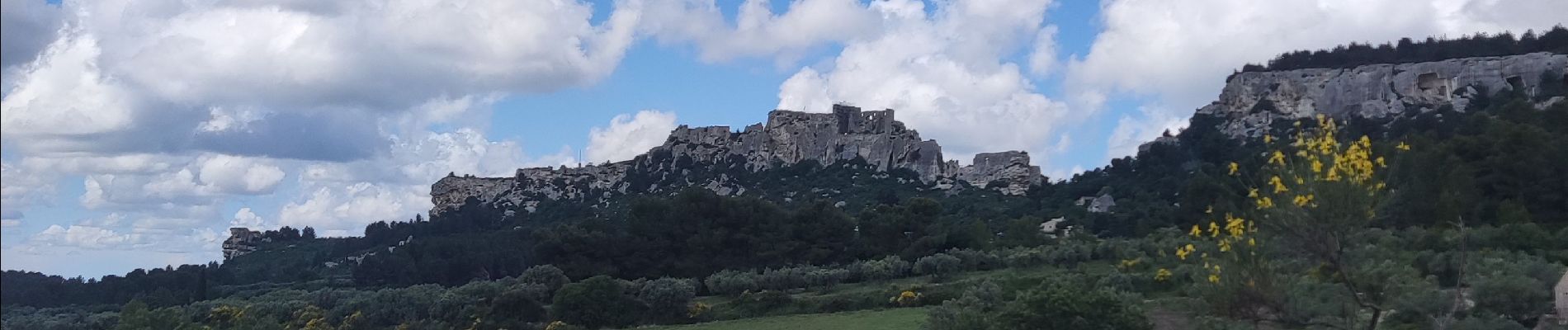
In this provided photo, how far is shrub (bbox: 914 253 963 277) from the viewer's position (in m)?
40.7

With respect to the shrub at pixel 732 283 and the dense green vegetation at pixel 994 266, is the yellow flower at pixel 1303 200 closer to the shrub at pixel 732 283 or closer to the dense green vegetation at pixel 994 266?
the dense green vegetation at pixel 994 266

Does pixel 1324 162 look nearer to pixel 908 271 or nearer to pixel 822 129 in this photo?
pixel 908 271

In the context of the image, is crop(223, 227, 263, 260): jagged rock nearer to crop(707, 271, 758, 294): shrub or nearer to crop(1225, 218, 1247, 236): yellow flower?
crop(707, 271, 758, 294): shrub

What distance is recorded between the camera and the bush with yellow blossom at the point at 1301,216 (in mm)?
12438

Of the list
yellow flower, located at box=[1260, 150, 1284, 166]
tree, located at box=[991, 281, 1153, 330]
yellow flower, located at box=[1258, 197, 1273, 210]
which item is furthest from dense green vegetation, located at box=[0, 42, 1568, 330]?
yellow flower, located at box=[1260, 150, 1284, 166]

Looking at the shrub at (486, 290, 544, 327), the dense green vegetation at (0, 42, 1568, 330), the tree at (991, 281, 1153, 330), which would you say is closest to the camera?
the dense green vegetation at (0, 42, 1568, 330)

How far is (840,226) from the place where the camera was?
49.8 meters

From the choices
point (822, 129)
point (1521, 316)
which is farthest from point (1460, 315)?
point (822, 129)

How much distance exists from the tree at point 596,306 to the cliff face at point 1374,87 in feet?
135

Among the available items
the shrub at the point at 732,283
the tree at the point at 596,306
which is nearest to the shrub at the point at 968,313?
the tree at the point at 596,306

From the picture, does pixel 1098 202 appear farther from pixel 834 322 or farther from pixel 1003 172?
pixel 834 322

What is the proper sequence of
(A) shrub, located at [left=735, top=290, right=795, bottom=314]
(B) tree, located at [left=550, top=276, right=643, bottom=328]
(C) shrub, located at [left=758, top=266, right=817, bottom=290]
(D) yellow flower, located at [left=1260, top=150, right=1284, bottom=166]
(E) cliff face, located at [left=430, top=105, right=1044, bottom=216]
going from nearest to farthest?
(D) yellow flower, located at [left=1260, top=150, right=1284, bottom=166] → (B) tree, located at [left=550, top=276, right=643, bottom=328] → (A) shrub, located at [left=735, top=290, right=795, bottom=314] → (C) shrub, located at [left=758, top=266, right=817, bottom=290] → (E) cliff face, located at [left=430, top=105, right=1044, bottom=216]

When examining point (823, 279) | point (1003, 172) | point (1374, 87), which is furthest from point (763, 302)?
point (1374, 87)

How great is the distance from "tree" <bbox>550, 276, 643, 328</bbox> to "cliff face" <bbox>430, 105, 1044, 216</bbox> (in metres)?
41.7
